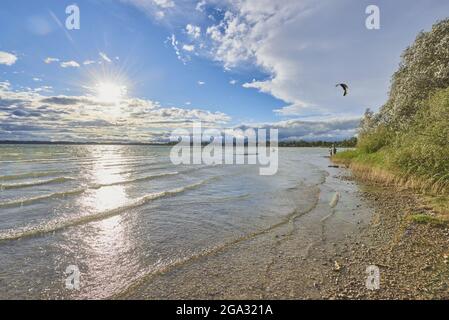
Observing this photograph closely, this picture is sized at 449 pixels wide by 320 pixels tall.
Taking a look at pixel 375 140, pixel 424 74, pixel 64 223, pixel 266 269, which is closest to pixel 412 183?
pixel 424 74

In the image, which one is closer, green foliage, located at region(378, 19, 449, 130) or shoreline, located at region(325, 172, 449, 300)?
shoreline, located at region(325, 172, 449, 300)

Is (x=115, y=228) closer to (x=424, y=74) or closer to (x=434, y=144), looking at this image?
(x=434, y=144)

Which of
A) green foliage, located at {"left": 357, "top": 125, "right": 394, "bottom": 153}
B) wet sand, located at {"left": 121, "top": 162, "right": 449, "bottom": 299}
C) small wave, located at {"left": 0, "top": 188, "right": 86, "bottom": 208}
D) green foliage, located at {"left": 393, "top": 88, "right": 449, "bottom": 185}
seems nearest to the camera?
wet sand, located at {"left": 121, "top": 162, "right": 449, "bottom": 299}

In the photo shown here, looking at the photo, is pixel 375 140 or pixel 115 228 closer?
pixel 115 228

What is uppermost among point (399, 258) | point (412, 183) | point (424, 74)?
point (424, 74)

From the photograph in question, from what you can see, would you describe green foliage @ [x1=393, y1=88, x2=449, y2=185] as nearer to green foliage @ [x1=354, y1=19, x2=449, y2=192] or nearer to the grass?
green foliage @ [x1=354, y1=19, x2=449, y2=192]

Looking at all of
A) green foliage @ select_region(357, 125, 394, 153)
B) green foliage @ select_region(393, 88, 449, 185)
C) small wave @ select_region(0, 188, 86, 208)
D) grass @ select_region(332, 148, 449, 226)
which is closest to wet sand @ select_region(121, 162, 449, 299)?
A: grass @ select_region(332, 148, 449, 226)

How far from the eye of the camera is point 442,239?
28.7ft

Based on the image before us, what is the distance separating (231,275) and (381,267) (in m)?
3.76

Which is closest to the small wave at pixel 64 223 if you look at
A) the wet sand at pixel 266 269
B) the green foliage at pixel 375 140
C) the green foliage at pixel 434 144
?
the wet sand at pixel 266 269

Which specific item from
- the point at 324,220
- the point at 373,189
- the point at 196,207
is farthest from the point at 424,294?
the point at 373,189

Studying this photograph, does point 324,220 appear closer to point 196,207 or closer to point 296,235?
point 296,235

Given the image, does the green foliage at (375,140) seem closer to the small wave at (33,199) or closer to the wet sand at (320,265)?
the wet sand at (320,265)

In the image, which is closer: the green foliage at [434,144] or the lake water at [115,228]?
the lake water at [115,228]
